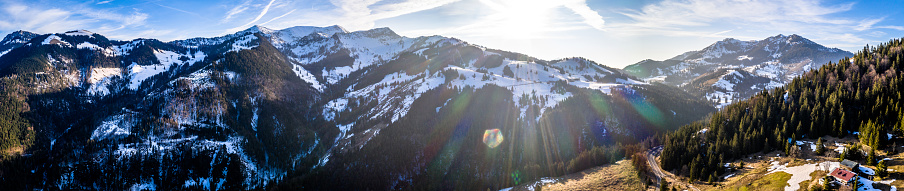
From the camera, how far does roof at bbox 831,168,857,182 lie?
56975 mm

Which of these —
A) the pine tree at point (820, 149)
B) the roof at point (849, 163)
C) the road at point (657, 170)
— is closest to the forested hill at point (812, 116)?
the road at point (657, 170)

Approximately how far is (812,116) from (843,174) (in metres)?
49.2

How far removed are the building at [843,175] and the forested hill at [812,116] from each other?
849 inches

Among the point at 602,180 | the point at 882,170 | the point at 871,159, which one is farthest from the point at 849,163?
the point at 602,180

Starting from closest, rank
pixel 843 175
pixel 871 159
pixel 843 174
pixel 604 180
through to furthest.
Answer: pixel 843 175 → pixel 843 174 → pixel 871 159 → pixel 604 180

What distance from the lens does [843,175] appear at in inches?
2282

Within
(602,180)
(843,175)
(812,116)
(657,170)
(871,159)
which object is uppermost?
(812,116)

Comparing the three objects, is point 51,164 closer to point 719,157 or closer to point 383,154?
point 383,154

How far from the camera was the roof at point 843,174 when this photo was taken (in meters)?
57.0

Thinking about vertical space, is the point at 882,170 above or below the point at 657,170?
above

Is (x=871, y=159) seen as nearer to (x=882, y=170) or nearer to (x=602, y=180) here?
(x=882, y=170)

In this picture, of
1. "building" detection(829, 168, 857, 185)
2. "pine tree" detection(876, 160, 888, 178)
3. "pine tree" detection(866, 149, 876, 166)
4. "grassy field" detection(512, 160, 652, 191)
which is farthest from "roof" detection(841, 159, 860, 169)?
"grassy field" detection(512, 160, 652, 191)

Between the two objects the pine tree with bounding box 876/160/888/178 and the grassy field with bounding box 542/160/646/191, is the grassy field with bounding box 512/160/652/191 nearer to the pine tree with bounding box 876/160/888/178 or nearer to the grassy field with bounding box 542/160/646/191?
the grassy field with bounding box 542/160/646/191

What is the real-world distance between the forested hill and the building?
849 inches
